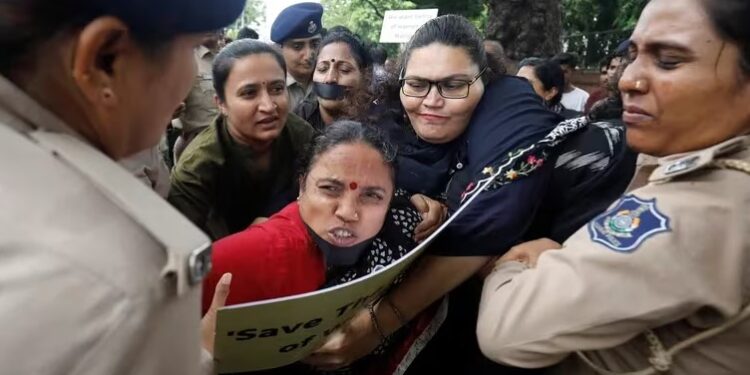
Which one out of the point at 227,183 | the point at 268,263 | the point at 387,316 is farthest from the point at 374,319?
the point at 227,183

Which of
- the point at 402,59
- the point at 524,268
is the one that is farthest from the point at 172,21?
the point at 402,59

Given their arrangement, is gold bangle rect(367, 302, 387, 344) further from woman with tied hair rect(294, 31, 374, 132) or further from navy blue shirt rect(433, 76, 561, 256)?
woman with tied hair rect(294, 31, 374, 132)

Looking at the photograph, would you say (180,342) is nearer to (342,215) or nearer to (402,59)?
(342,215)

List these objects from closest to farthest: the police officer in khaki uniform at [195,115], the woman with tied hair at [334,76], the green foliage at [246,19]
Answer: the green foliage at [246,19] < the woman with tied hair at [334,76] < the police officer in khaki uniform at [195,115]

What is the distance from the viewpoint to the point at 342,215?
136 cm

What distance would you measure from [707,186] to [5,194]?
3.25 feet

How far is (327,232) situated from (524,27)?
33.6 ft

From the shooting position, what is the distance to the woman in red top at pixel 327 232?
126cm

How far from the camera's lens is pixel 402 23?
8.87 m

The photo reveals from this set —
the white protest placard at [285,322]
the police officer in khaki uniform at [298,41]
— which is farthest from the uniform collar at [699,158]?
the police officer in khaki uniform at [298,41]

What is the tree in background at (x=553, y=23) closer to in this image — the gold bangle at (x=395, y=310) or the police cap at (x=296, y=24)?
the police cap at (x=296, y=24)

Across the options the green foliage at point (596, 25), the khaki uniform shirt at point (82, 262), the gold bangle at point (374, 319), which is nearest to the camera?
the khaki uniform shirt at point (82, 262)

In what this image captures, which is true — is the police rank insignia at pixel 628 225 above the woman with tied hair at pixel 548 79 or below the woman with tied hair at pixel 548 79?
above

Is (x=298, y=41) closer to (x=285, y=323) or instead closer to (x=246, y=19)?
(x=285, y=323)
